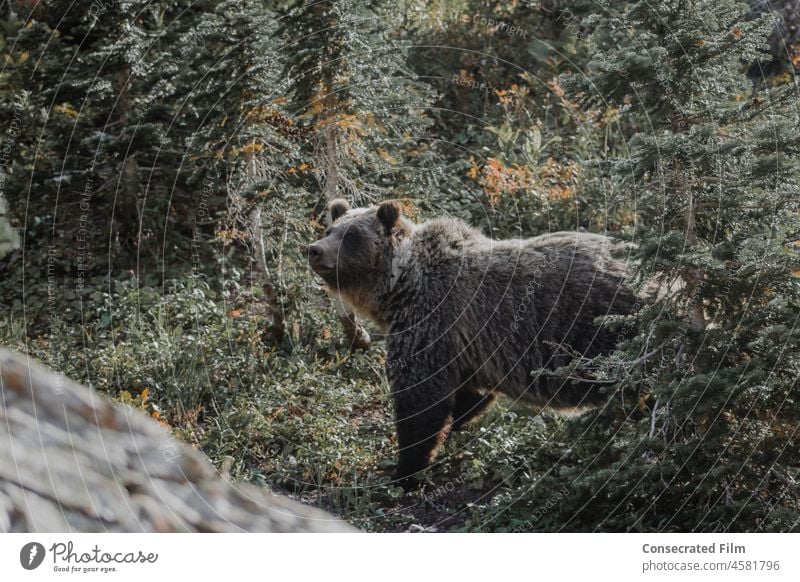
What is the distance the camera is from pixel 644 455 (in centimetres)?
626

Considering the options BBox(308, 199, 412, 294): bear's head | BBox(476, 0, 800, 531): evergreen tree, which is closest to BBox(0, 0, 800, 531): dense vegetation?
BBox(476, 0, 800, 531): evergreen tree

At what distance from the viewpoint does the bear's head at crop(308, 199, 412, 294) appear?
7.91 m

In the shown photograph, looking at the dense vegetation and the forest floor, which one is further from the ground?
the dense vegetation

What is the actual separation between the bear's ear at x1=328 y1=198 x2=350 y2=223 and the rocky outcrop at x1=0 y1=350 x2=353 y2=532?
5.31 metres

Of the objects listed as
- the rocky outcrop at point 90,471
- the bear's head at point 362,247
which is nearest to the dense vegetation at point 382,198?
the rocky outcrop at point 90,471

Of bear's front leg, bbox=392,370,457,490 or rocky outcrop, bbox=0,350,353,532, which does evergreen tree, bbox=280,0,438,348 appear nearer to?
bear's front leg, bbox=392,370,457,490

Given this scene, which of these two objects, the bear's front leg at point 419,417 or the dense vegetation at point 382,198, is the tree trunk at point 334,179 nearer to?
the dense vegetation at point 382,198

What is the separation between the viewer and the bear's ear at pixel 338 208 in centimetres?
837

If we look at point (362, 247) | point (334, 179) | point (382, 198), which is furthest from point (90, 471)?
point (382, 198)

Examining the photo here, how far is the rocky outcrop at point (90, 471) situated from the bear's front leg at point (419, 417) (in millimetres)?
4293

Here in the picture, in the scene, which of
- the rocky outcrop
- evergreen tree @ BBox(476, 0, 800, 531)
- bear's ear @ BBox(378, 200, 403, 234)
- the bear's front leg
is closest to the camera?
the rocky outcrop

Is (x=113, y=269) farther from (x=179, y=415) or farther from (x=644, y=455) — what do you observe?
(x=644, y=455)

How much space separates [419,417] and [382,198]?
3170 mm

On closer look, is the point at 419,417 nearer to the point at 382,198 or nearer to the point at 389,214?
the point at 389,214
